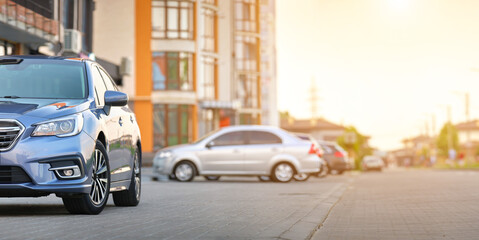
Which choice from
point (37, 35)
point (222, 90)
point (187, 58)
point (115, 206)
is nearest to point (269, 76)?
point (222, 90)

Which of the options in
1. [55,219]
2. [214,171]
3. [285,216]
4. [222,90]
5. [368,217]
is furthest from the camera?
[222,90]

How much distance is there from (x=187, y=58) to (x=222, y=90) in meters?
7.86

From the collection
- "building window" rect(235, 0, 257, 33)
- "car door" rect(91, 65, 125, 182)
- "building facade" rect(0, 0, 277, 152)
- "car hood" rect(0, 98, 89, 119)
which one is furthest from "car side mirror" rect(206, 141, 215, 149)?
"building window" rect(235, 0, 257, 33)

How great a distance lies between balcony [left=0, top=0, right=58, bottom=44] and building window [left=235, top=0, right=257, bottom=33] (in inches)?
1400

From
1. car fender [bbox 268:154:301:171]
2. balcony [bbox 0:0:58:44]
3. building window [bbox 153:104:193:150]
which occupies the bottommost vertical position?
car fender [bbox 268:154:301:171]

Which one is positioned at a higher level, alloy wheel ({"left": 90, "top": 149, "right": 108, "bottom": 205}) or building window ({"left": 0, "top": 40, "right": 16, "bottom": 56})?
building window ({"left": 0, "top": 40, "right": 16, "bottom": 56})

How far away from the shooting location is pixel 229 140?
24875 millimetres

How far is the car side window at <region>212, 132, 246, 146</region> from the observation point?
2486 centimetres

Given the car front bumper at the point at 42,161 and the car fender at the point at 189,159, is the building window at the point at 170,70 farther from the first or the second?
the car front bumper at the point at 42,161

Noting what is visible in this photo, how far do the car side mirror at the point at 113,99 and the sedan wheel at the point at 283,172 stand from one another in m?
14.7

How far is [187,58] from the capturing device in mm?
50562

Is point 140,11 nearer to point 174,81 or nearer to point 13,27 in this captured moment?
point 174,81

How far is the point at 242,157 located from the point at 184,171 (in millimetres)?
1671

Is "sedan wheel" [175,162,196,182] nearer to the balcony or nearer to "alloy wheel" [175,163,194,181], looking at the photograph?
"alloy wheel" [175,163,194,181]
